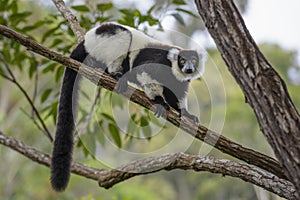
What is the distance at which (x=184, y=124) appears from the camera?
7.38 ft

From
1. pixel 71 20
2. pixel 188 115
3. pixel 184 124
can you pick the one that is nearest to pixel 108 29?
pixel 71 20

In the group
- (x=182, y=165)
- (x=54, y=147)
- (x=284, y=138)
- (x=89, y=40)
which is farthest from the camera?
(x=89, y=40)

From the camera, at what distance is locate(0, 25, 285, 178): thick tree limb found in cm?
209

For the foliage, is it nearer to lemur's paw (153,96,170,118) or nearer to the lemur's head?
the lemur's head

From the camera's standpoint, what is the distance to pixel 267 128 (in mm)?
1597

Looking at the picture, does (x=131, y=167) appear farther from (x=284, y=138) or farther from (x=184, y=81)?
(x=284, y=138)

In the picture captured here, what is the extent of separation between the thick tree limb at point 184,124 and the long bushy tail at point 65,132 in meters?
0.56

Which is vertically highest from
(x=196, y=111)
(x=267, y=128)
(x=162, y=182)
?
(x=267, y=128)

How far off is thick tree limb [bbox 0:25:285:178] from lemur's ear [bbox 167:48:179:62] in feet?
1.87

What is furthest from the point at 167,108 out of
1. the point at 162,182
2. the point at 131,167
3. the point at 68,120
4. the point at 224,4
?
the point at 162,182

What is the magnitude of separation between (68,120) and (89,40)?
0.51 m

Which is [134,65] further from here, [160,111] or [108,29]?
[160,111]

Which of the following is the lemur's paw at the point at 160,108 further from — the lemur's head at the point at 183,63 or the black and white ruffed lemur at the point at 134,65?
the lemur's head at the point at 183,63

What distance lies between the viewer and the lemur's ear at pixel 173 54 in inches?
119
